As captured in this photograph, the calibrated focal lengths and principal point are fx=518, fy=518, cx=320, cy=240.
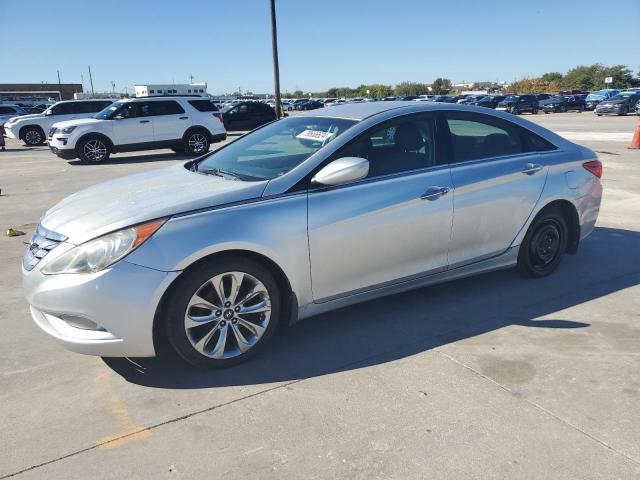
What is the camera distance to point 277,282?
3363mm

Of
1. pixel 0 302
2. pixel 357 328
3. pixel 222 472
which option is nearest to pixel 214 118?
pixel 0 302

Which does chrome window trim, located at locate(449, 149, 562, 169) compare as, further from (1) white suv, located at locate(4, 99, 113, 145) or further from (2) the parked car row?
(1) white suv, located at locate(4, 99, 113, 145)

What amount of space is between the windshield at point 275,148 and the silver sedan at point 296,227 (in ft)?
0.06

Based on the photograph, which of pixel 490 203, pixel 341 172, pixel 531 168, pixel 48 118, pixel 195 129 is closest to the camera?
pixel 341 172

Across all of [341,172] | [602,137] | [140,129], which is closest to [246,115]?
[140,129]

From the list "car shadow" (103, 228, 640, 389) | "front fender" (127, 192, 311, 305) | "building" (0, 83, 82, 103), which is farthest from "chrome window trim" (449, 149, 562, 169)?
"building" (0, 83, 82, 103)

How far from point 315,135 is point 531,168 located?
6.26 ft

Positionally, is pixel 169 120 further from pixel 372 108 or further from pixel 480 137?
pixel 480 137

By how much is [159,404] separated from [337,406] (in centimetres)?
100

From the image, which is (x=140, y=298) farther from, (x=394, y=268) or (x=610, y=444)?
(x=610, y=444)

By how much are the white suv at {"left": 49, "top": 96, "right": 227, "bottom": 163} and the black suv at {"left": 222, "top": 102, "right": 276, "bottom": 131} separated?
33.0 feet

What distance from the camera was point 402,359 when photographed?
3355 mm

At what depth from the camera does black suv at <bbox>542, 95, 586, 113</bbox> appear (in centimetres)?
4256

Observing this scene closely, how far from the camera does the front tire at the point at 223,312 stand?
3.00 meters
